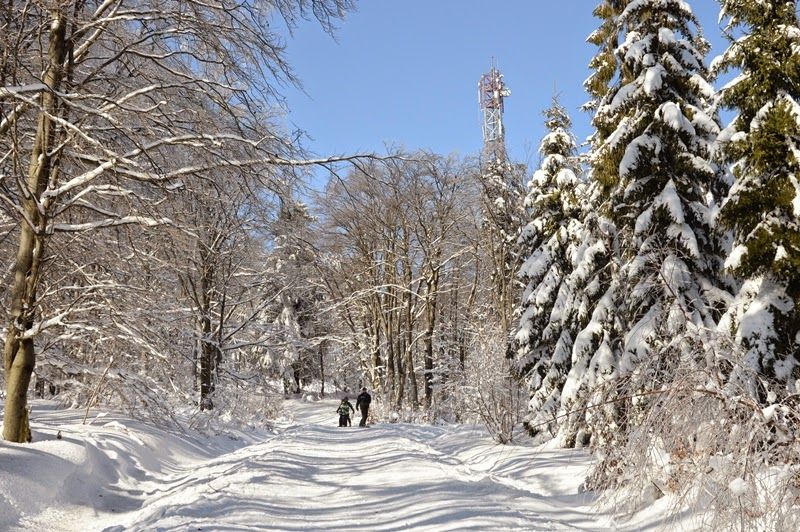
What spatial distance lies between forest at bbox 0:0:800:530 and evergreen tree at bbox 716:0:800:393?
1.5 inches

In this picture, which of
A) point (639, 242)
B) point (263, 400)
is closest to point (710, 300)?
point (639, 242)

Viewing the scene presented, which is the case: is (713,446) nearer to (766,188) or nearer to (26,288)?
(766,188)

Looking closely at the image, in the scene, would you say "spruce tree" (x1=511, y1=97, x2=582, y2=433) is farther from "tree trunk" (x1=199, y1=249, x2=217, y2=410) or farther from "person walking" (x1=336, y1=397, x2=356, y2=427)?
"tree trunk" (x1=199, y1=249, x2=217, y2=410)

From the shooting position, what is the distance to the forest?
16.5 ft

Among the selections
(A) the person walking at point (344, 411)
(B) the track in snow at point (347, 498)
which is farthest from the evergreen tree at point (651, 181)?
(A) the person walking at point (344, 411)

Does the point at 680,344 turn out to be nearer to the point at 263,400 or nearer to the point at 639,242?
the point at 639,242

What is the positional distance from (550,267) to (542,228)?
1.25m

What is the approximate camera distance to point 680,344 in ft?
17.7

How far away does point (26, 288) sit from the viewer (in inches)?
331

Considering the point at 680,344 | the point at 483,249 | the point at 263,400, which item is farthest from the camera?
the point at 483,249

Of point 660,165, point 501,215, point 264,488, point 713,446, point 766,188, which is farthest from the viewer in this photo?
point 501,215

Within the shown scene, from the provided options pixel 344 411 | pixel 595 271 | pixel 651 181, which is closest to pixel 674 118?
pixel 651 181

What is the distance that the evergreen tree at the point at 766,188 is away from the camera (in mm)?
10359

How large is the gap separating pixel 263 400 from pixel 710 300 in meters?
17.4
